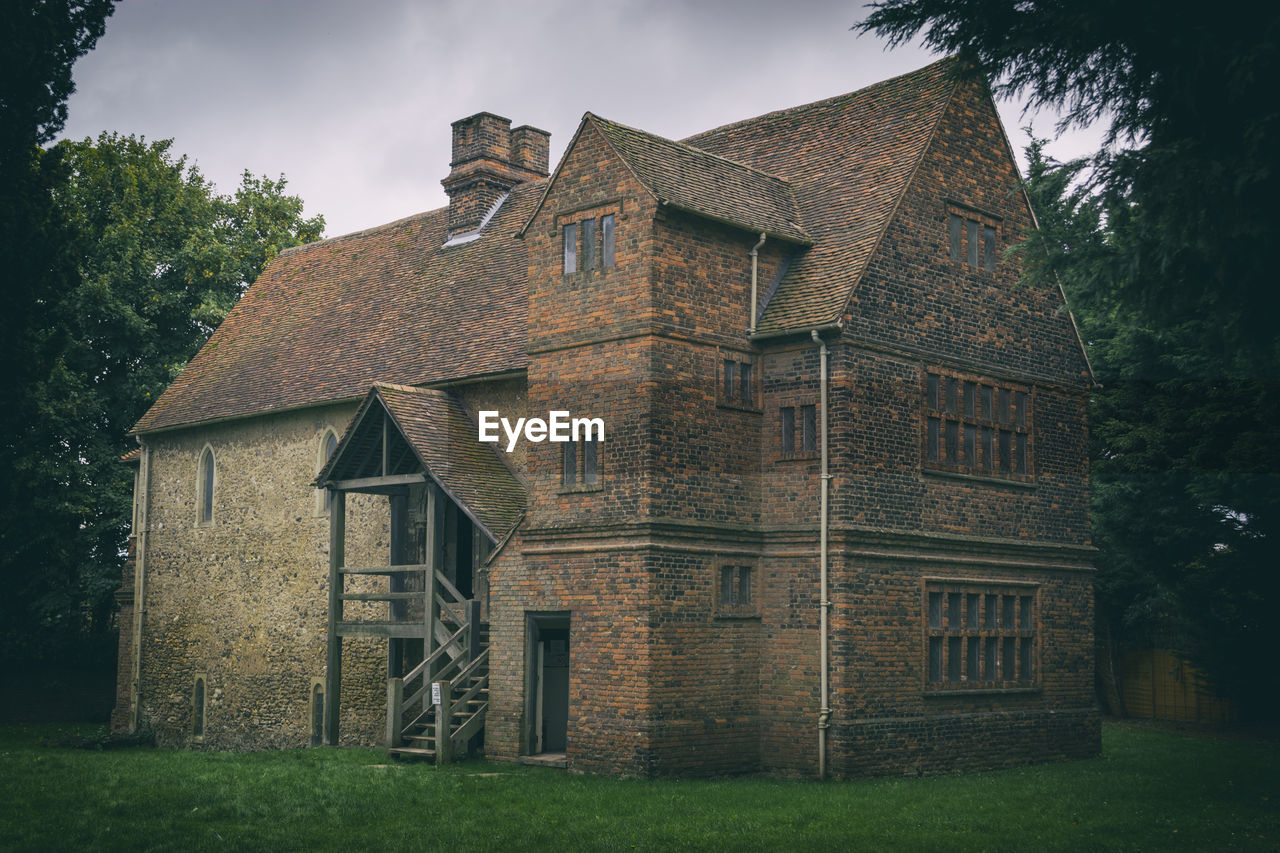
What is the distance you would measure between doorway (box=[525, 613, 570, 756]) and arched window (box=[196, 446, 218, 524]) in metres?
12.6

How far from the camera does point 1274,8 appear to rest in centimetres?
1445

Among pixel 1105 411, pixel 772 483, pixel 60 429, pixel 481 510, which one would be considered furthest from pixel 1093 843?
pixel 60 429

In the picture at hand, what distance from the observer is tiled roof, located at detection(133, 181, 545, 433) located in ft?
91.3

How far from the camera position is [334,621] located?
85.8 ft

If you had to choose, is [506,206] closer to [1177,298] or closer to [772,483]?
[772,483]

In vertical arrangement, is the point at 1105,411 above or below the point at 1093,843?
above

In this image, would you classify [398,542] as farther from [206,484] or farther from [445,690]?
[206,484]

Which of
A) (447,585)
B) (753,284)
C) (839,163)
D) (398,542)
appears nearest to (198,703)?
(398,542)

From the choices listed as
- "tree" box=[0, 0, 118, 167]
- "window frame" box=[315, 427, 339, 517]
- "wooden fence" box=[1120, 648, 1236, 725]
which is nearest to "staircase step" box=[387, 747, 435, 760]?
"window frame" box=[315, 427, 339, 517]

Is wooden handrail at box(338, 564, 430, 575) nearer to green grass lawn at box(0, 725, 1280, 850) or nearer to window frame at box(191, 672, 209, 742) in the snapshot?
green grass lawn at box(0, 725, 1280, 850)

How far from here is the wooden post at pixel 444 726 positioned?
22.6 m

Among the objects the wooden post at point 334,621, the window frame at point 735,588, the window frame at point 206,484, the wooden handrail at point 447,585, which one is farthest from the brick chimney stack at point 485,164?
the window frame at point 735,588

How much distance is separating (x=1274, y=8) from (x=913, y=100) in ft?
35.9

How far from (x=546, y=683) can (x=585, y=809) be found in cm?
617
